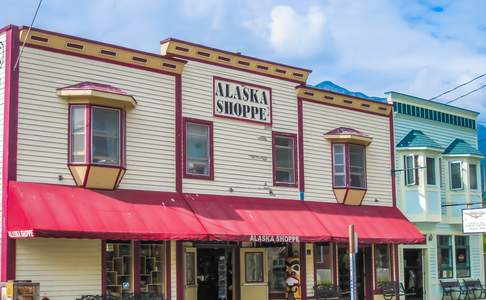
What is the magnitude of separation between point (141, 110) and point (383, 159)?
34.2 ft

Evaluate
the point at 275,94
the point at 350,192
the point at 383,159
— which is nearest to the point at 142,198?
the point at 275,94

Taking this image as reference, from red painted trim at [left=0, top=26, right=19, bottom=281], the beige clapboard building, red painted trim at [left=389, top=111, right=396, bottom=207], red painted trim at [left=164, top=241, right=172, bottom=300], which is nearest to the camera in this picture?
red painted trim at [left=0, top=26, right=19, bottom=281]

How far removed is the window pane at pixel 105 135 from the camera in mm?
19484

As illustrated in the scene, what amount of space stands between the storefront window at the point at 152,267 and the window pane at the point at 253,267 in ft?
12.0

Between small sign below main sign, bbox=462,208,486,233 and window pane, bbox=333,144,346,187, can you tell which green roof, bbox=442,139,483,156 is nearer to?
small sign below main sign, bbox=462,208,486,233

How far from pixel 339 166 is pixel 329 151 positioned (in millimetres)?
610

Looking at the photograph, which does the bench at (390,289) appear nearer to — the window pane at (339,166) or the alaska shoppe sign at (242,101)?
the window pane at (339,166)

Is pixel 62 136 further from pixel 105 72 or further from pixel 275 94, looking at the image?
pixel 275 94

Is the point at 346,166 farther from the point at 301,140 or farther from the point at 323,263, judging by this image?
the point at 323,263

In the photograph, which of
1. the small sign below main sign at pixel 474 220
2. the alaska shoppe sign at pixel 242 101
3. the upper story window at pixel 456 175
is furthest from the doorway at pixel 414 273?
the alaska shoppe sign at pixel 242 101

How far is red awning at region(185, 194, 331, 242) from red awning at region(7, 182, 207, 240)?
552 millimetres

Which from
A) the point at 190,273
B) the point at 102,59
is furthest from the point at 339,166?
the point at 102,59

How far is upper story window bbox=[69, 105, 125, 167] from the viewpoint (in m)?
19.3

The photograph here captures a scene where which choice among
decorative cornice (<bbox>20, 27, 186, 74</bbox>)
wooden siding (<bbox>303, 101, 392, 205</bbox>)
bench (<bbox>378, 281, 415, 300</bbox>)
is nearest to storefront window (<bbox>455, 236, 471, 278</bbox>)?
bench (<bbox>378, 281, 415, 300</bbox>)
